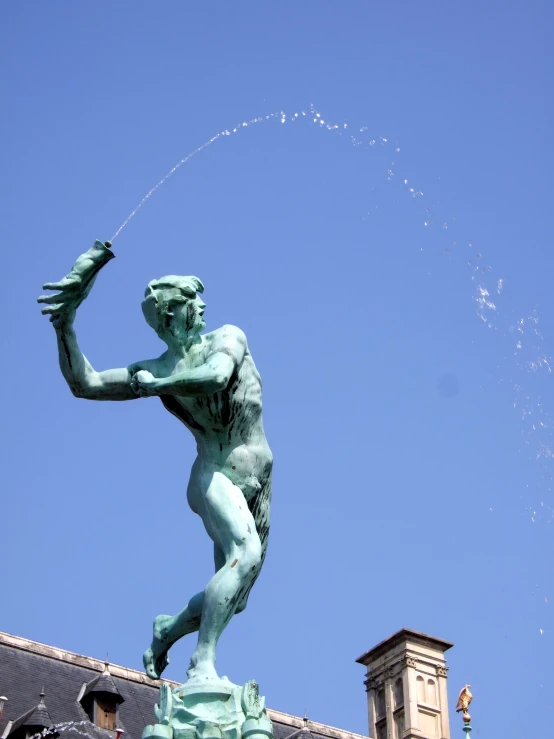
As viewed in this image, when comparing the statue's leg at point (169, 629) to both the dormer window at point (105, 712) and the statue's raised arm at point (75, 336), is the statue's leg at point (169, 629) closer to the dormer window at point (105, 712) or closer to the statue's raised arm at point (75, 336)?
the statue's raised arm at point (75, 336)

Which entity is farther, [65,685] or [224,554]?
[65,685]

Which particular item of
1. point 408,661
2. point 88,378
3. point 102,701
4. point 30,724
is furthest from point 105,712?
point 88,378

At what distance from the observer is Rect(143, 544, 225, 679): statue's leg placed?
12086 millimetres

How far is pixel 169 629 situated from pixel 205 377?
6.13 ft

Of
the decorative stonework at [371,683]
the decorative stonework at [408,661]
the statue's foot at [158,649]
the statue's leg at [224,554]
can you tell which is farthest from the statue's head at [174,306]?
the decorative stonework at [371,683]

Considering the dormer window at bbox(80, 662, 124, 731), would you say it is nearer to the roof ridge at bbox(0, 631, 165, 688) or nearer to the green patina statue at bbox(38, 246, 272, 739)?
the roof ridge at bbox(0, 631, 165, 688)

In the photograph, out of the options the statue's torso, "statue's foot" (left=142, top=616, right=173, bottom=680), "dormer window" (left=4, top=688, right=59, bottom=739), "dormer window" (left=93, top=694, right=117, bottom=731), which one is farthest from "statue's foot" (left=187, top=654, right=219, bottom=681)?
"dormer window" (left=93, top=694, right=117, bottom=731)

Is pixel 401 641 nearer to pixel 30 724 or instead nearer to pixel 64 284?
pixel 30 724

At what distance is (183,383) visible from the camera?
11922 mm

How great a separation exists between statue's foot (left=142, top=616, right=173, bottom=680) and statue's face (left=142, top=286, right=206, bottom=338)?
82.7 inches

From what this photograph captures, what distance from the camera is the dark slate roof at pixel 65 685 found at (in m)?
40.1

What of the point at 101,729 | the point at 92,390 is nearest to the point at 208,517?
the point at 92,390

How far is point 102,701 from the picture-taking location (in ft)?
136

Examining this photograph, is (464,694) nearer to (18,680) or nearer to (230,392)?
(18,680)
